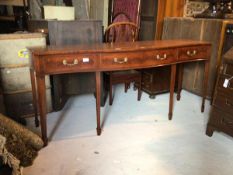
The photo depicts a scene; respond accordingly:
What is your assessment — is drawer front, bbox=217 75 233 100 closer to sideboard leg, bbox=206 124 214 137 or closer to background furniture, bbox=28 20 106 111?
sideboard leg, bbox=206 124 214 137

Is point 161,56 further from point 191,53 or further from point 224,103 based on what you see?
point 224,103

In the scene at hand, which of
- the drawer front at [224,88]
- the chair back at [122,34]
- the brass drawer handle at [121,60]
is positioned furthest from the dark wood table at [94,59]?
the chair back at [122,34]

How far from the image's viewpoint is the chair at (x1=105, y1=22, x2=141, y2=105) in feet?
8.05

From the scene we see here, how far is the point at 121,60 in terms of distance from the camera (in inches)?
68.9

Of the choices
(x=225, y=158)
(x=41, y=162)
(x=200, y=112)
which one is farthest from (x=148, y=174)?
(x=200, y=112)

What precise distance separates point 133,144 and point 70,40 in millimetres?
1150

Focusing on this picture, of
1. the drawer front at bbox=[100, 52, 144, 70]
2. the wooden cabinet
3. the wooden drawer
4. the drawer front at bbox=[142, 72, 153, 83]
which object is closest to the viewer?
the drawer front at bbox=[100, 52, 144, 70]

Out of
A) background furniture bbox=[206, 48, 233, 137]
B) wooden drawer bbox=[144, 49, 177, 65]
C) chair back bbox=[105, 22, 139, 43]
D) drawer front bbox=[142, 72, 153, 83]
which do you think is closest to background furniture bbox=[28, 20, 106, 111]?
chair back bbox=[105, 22, 139, 43]

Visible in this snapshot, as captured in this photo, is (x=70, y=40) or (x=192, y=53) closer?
(x=192, y=53)

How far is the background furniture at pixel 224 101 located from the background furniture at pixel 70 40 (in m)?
1.16

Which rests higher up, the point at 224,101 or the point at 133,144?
the point at 224,101

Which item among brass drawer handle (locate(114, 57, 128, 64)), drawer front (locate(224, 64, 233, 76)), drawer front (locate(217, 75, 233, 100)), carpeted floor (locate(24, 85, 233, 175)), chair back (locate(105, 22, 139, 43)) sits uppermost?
chair back (locate(105, 22, 139, 43))

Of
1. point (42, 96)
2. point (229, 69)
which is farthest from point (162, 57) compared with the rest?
point (42, 96)

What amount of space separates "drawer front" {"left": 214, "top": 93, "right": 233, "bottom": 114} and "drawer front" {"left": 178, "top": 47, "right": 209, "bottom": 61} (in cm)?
44
